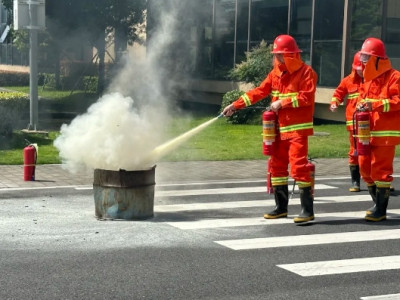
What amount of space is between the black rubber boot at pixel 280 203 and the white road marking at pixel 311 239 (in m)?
0.97

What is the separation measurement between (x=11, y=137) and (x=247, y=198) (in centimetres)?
685

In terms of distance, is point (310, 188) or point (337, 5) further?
point (337, 5)

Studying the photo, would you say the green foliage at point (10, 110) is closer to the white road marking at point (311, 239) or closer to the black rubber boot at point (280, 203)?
the black rubber boot at point (280, 203)

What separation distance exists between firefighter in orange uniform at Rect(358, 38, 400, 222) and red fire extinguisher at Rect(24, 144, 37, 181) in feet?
16.4

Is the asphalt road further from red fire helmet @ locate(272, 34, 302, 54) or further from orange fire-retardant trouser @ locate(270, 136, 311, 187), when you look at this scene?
red fire helmet @ locate(272, 34, 302, 54)

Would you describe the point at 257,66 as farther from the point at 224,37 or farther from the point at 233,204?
the point at 233,204

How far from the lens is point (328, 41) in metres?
21.8

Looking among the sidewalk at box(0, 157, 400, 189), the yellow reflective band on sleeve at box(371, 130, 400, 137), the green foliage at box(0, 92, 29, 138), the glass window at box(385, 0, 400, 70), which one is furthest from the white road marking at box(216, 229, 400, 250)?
the glass window at box(385, 0, 400, 70)

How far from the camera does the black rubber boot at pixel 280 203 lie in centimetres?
962

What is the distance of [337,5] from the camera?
21562 mm

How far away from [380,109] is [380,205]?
1.11 metres

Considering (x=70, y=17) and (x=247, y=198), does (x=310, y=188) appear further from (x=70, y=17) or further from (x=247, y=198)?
(x=70, y=17)

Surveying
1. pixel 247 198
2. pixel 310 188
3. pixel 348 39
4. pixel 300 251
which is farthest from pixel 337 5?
pixel 300 251

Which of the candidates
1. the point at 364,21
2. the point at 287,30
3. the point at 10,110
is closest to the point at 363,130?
the point at 10,110
